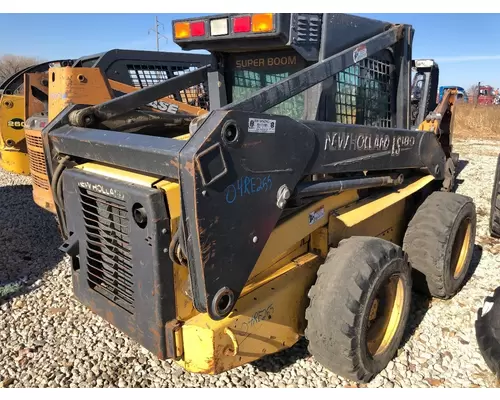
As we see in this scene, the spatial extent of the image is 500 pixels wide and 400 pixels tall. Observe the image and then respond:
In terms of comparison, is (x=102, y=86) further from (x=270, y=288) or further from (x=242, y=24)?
(x=270, y=288)

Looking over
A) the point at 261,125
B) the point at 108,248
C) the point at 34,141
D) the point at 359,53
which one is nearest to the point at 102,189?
the point at 108,248

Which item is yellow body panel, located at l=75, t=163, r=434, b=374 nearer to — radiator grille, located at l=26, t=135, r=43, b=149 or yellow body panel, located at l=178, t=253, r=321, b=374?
yellow body panel, located at l=178, t=253, r=321, b=374

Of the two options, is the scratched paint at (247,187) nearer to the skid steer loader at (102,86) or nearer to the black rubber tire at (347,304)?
the black rubber tire at (347,304)

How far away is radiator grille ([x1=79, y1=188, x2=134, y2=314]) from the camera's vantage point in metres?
2.23

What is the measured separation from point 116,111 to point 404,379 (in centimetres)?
256

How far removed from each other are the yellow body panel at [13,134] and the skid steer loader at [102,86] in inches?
42.6

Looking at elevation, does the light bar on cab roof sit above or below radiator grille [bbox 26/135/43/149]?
above

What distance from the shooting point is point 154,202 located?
1.97 m

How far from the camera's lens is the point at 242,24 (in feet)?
8.45

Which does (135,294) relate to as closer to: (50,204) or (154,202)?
(154,202)

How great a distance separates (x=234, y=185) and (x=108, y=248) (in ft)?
2.98

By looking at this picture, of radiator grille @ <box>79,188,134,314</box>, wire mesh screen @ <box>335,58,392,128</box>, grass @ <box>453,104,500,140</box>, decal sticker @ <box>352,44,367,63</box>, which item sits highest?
decal sticker @ <box>352,44,367,63</box>

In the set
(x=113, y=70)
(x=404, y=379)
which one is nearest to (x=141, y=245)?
(x=404, y=379)

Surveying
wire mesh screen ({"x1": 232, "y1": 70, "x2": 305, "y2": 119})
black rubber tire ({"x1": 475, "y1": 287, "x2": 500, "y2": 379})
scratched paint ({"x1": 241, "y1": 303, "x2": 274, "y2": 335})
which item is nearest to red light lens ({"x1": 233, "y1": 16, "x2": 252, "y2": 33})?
wire mesh screen ({"x1": 232, "y1": 70, "x2": 305, "y2": 119})
